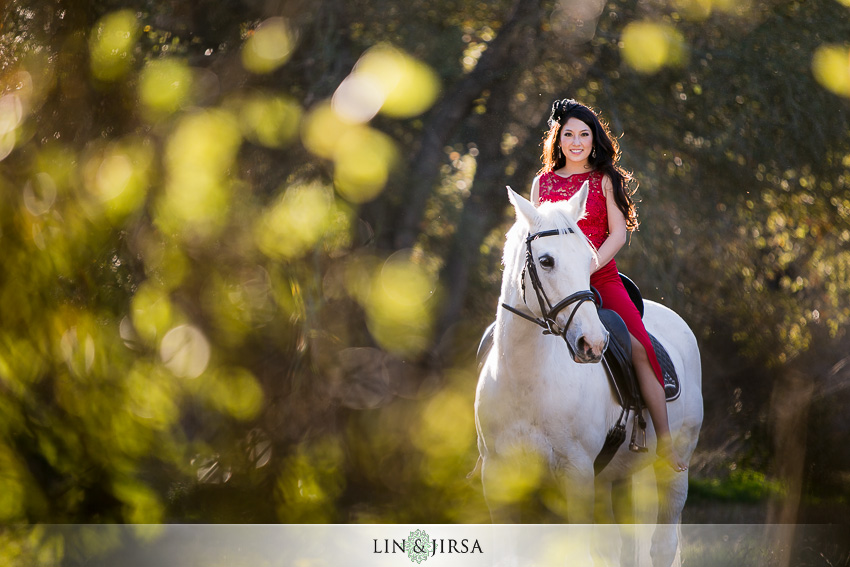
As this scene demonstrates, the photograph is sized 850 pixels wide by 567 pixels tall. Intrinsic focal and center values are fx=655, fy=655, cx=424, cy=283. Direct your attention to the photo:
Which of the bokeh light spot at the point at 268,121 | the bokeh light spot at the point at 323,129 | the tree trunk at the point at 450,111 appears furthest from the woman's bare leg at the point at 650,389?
the bokeh light spot at the point at 268,121

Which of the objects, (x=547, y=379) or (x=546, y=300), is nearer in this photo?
(x=546, y=300)

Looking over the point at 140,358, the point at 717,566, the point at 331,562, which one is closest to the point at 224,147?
the point at 140,358

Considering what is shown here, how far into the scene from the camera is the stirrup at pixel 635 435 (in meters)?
2.79

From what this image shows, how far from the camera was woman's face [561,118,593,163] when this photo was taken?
9.32 ft

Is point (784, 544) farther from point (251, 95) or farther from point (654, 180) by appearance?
point (251, 95)

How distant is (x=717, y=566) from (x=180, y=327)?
10.1ft

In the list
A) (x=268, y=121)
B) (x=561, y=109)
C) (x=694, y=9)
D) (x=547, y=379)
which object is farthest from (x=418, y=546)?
(x=694, y=9)

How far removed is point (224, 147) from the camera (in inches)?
148

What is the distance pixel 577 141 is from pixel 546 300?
98 cm

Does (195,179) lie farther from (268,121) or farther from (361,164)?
(361,164)

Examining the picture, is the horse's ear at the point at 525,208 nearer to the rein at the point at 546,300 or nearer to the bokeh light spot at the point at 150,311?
the rein at the point at 546,300

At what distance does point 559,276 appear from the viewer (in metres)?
2.15

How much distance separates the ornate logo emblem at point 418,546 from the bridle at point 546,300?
1.58 meters

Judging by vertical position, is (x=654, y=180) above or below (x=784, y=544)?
above
